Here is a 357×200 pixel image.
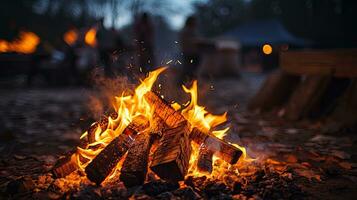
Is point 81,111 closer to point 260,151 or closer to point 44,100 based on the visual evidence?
point 44,100

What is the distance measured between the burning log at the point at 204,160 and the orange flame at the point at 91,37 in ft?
35.1

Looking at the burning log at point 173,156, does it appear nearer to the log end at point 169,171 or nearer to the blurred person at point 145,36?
the log end at point 169,171

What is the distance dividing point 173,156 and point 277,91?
4808mm

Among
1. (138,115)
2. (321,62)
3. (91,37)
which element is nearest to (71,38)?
(91,37)

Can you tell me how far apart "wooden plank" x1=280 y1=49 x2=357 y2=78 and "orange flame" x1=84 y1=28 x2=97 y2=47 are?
26.6ft

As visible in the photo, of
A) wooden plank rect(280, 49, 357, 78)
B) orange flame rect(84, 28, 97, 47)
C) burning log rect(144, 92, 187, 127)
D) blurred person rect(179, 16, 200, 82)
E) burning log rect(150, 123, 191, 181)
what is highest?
orange flame rect(84, 28, 97, 47)

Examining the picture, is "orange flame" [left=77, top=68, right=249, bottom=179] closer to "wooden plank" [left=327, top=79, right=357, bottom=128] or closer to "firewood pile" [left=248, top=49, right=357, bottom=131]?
"wooden plank" [left=327, top=79, right=357, bottom=128]

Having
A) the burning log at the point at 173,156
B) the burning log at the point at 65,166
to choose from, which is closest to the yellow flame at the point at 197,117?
the burning log at the point at 173,156

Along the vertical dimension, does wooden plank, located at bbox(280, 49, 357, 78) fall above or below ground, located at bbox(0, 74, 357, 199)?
above

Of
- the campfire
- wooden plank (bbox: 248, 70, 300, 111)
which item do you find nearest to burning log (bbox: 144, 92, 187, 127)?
the campfire

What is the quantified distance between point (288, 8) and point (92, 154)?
109 ft

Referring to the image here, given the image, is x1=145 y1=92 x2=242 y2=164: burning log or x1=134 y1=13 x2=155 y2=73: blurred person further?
x1=134 y1=13 x2=155 y2=73: blurred person

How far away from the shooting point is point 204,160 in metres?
3.03

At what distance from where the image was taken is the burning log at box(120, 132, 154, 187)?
273 cm
